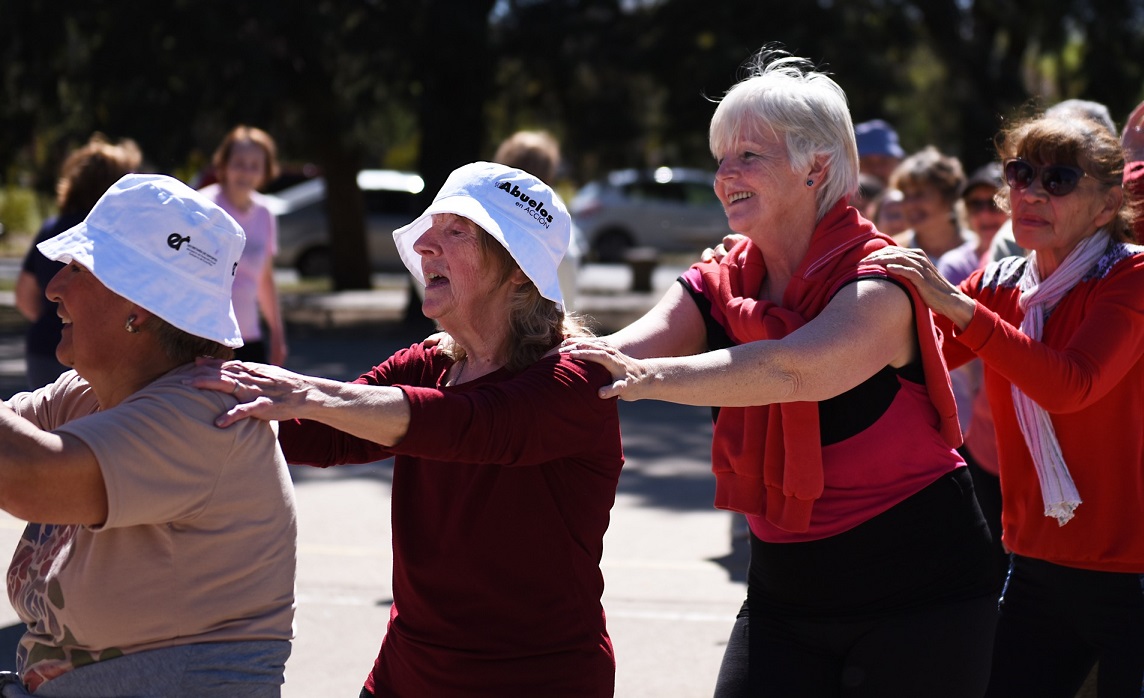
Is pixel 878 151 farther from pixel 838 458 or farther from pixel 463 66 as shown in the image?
pixel 463 66

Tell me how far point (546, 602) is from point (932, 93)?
37455mm

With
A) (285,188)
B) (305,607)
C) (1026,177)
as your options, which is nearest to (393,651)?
(1026,177)

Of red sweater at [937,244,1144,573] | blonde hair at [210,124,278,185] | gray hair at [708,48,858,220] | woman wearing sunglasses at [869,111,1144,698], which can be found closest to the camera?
gray hair at [708,48,858,220]

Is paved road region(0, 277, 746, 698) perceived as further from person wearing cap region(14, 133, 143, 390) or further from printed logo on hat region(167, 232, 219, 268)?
printed logo on hat region(167, 232, 219, 268)

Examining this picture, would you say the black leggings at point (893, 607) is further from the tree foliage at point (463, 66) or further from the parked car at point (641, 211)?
the parked car at point (641, 211)

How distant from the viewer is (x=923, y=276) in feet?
9.05

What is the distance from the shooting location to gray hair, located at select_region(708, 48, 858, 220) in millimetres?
2855

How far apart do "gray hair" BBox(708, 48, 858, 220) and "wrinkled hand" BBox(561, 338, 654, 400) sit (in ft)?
2.10

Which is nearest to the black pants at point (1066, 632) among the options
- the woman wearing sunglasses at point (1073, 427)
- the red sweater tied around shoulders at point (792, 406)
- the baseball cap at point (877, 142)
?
the woman wearing sunglasses at point (1073, 427)

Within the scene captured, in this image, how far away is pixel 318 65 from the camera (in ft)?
51.3

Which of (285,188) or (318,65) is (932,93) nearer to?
(285,188)

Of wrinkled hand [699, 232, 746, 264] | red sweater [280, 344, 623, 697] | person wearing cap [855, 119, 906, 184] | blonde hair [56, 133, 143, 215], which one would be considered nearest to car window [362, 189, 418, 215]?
person wearing cap [855, 119, 906, 184]

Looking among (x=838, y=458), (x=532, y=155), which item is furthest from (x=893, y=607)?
(x=532, y=155)

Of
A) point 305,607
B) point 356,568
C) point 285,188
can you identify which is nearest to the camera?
point 305,607
